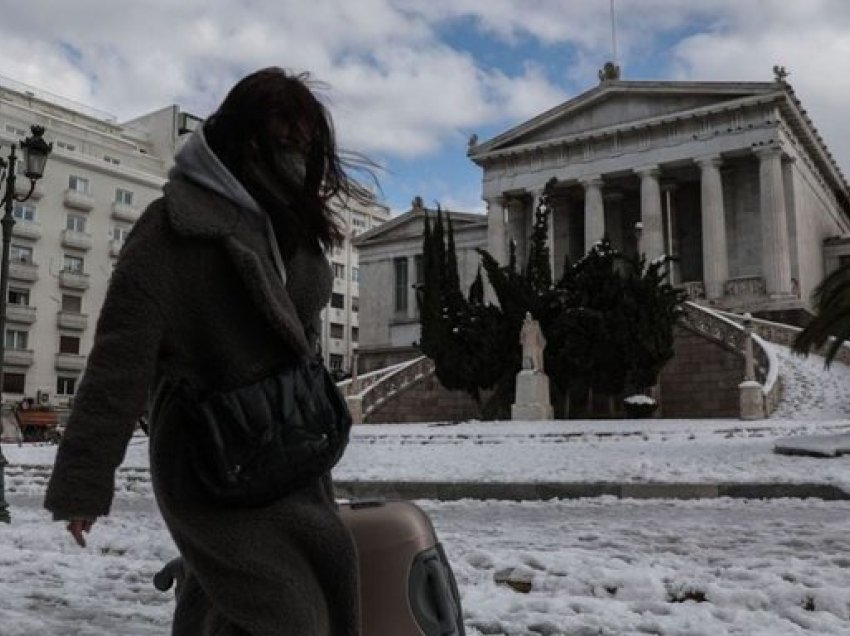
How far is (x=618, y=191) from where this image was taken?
46062mm

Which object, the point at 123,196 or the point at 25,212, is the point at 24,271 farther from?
the point at 123,196

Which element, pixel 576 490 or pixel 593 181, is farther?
pixel 593 181

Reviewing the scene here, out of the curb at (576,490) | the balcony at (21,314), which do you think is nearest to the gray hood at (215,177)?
the curb at (576,490)

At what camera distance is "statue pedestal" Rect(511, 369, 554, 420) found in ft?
74.8

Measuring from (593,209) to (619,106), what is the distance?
5341 millimetres

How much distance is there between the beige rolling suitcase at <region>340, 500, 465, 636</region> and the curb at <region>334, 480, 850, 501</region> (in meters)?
7.29

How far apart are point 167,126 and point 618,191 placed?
34.2 meters

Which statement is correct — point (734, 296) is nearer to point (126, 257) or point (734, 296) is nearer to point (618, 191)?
point (618, 191)

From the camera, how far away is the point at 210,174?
183 centimetres

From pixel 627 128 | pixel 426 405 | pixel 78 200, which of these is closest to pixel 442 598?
pixel 426 405

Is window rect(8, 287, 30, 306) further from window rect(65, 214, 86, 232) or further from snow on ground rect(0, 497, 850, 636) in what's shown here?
snow on ground rect(0, 497, 850, 636)

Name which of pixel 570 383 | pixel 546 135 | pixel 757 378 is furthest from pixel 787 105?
pixel 570 383

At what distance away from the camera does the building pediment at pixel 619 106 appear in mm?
40344

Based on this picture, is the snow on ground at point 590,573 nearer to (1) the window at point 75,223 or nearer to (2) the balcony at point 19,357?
(2) the balcony at point 19,357
